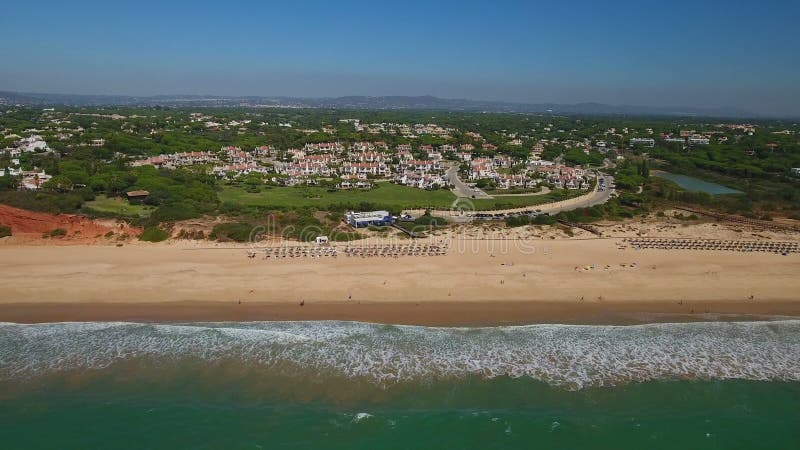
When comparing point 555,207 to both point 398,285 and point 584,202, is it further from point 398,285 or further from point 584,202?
point 398,285

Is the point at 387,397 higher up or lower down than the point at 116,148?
lower down

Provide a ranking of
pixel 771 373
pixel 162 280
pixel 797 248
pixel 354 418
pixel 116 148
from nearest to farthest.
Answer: pixel 354 418 → pixel 771 373 → pixel 162 280 → pixel 797 248 → pixel 116 148

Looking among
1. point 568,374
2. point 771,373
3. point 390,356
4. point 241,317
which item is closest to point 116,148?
point 241,317

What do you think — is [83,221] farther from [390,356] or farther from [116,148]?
[116,148]

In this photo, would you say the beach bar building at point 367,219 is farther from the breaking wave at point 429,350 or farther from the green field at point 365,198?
the breaking wave at point 429,350

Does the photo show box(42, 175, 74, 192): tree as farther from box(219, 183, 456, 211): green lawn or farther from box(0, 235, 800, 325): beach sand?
box(0, 235, 800, 325): beach sand

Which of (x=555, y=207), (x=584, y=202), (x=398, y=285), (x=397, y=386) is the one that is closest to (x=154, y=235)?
(x=398, y=285)
